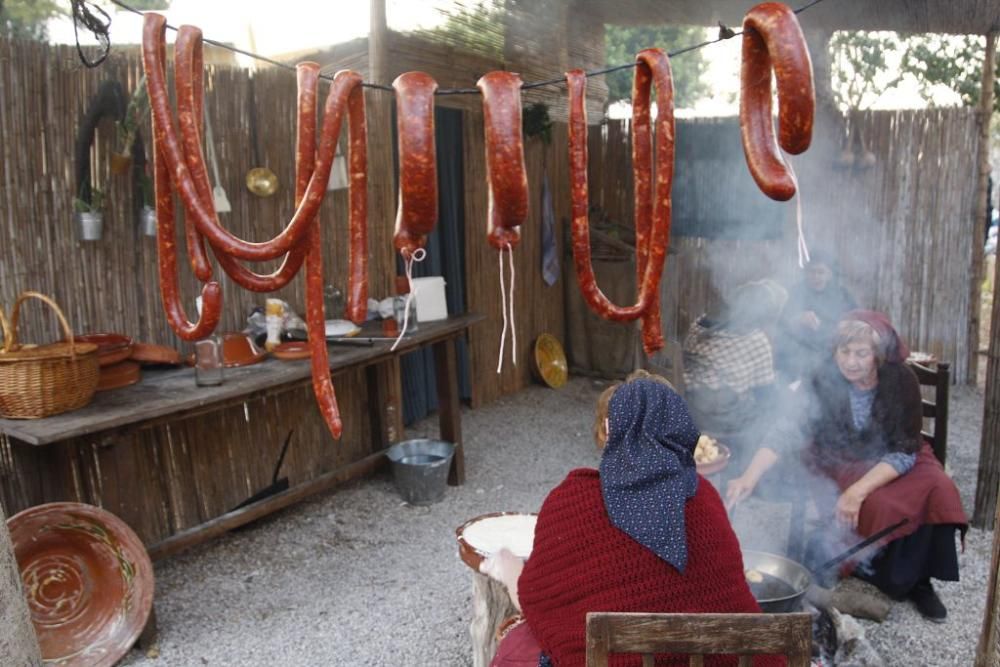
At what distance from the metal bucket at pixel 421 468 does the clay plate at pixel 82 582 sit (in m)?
2.03

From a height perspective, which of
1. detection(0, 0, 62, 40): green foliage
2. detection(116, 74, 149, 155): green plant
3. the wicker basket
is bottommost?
the wicker basket

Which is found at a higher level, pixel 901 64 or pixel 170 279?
pixel 901 64

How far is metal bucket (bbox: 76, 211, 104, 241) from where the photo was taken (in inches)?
157

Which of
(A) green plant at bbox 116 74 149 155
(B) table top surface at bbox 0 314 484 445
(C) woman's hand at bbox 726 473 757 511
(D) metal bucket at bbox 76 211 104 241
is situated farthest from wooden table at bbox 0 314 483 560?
(C) woman's hand at bbox 726 473 757 511

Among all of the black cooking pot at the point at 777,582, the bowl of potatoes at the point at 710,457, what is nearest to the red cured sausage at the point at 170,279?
the black cooking pot at the point at 777,582

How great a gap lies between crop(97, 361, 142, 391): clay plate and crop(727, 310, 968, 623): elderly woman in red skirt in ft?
10.3

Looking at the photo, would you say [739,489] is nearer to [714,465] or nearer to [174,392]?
[714,465]

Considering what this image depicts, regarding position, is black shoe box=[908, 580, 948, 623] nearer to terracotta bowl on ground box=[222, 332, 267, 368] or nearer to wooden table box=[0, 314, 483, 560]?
wooden table box=[0, 314, 483, 560]

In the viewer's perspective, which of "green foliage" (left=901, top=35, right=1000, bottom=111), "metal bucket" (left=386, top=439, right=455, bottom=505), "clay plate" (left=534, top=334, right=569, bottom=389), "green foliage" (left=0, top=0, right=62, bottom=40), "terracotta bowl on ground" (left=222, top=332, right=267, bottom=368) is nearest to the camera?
"terracotta bowl on ground" (left=222, top=332, right=267, bottom=368)

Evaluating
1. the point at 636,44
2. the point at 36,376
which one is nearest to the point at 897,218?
the point at 36,376

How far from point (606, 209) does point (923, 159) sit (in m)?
3.28

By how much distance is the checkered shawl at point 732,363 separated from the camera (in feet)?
16.3

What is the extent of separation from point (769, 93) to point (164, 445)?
151 inches

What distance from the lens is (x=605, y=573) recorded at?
206cm
